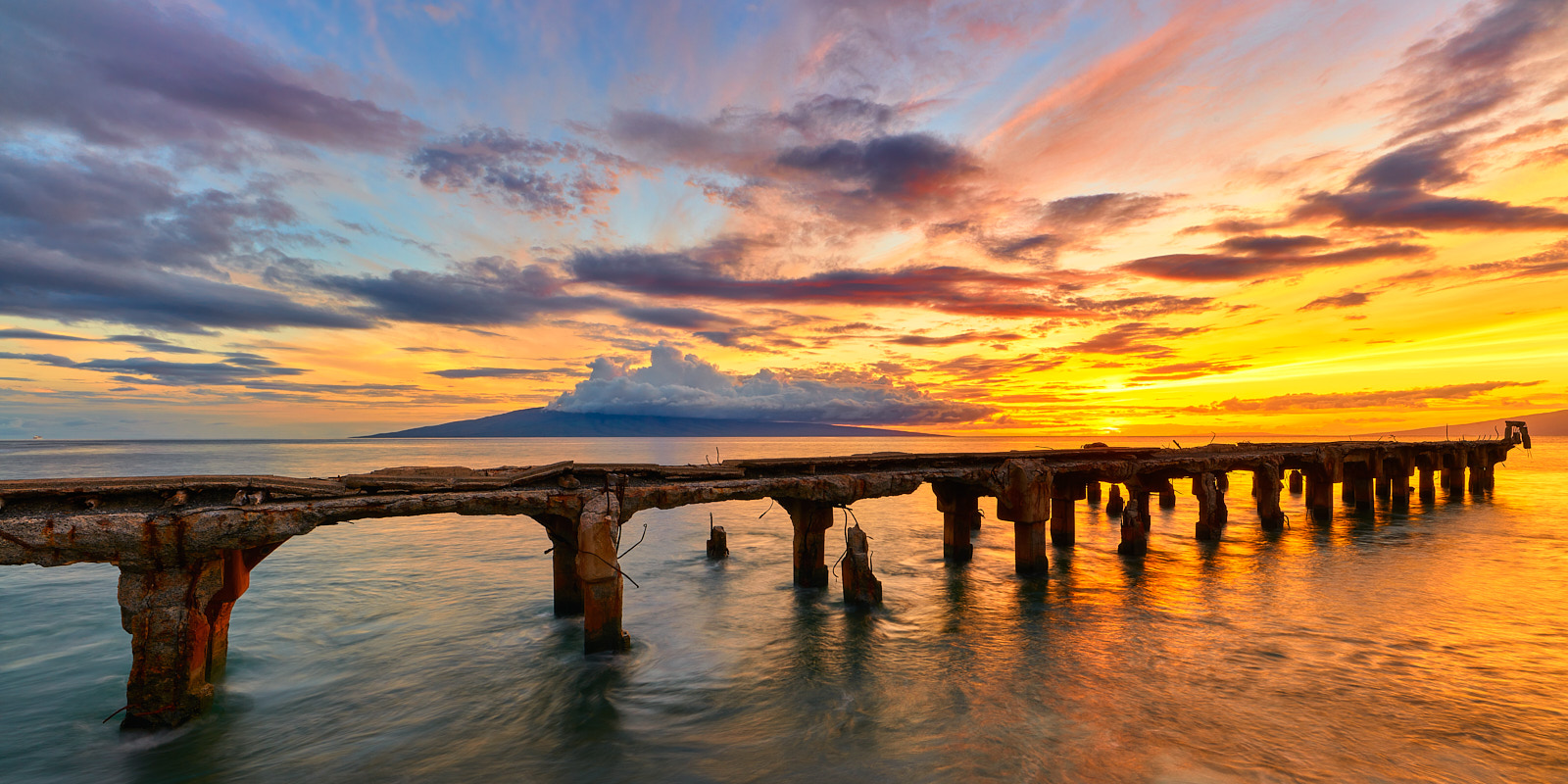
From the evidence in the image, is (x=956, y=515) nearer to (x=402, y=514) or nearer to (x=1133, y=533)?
(x=1133, y=533)

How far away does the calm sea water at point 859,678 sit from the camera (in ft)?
36.8

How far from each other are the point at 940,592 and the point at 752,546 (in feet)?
40.2

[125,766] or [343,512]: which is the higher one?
[343,512]

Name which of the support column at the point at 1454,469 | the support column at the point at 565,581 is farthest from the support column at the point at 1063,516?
the support column at the point at 1454,469

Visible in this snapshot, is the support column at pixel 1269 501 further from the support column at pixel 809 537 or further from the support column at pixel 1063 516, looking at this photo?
the support column at pixel 809 537

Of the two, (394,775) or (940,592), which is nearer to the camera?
(394,775)

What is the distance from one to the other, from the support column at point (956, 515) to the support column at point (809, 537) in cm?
576

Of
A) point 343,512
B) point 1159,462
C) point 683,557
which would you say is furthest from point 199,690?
point 1159,462

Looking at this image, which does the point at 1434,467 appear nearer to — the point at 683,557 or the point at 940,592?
the point at 940,592

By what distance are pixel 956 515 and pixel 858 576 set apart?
7881mm

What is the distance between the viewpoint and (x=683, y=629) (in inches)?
722

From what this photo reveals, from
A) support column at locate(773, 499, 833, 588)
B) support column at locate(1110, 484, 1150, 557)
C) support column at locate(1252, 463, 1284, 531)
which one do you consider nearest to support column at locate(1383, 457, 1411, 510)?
support column at locate(1252, 463, 1284, 531)

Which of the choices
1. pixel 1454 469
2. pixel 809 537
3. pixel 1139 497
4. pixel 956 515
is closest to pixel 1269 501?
pixel 1139 497

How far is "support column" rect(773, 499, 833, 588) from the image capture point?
1985 centimetres
